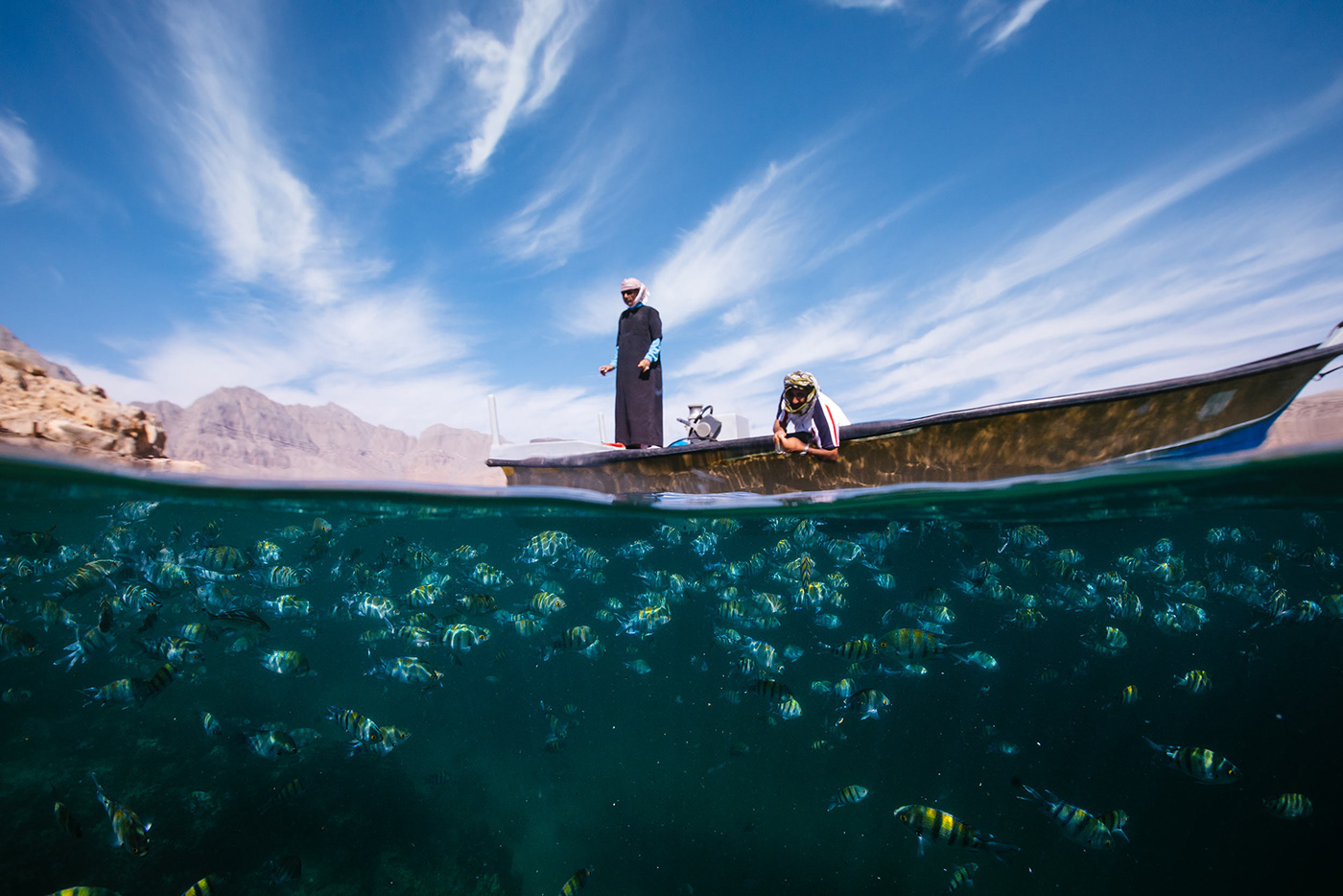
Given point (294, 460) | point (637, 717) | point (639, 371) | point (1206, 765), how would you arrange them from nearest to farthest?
point (1206, 765), point (639, 371), point (294, 460), point (637, 717)

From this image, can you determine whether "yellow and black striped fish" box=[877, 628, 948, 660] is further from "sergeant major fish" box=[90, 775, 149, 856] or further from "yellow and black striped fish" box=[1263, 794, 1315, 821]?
"sergeant major fish" box=[90, 775, 149, 856]

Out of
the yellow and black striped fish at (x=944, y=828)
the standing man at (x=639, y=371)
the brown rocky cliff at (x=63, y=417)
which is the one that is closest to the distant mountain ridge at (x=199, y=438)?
the brown rocky cliff at (x=63, y=417)

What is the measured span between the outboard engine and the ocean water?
112 inches

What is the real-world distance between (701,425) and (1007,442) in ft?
10.9

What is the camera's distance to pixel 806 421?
226 inches

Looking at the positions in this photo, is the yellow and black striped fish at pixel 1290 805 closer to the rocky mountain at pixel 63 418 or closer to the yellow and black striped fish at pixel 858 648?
the yellow and black striped fish at pixel 858 648

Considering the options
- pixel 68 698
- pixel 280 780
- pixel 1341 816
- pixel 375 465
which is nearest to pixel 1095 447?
pixel 375 465

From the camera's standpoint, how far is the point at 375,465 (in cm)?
1191

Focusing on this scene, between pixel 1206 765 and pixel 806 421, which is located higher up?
pixel 806 421

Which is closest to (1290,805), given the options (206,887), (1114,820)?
(1114,820)

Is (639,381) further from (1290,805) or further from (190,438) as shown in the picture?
(190,438)

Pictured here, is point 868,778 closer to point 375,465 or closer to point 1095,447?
point 1095,447

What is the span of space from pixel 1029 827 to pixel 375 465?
61.9ft

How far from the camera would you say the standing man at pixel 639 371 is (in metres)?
6.82
